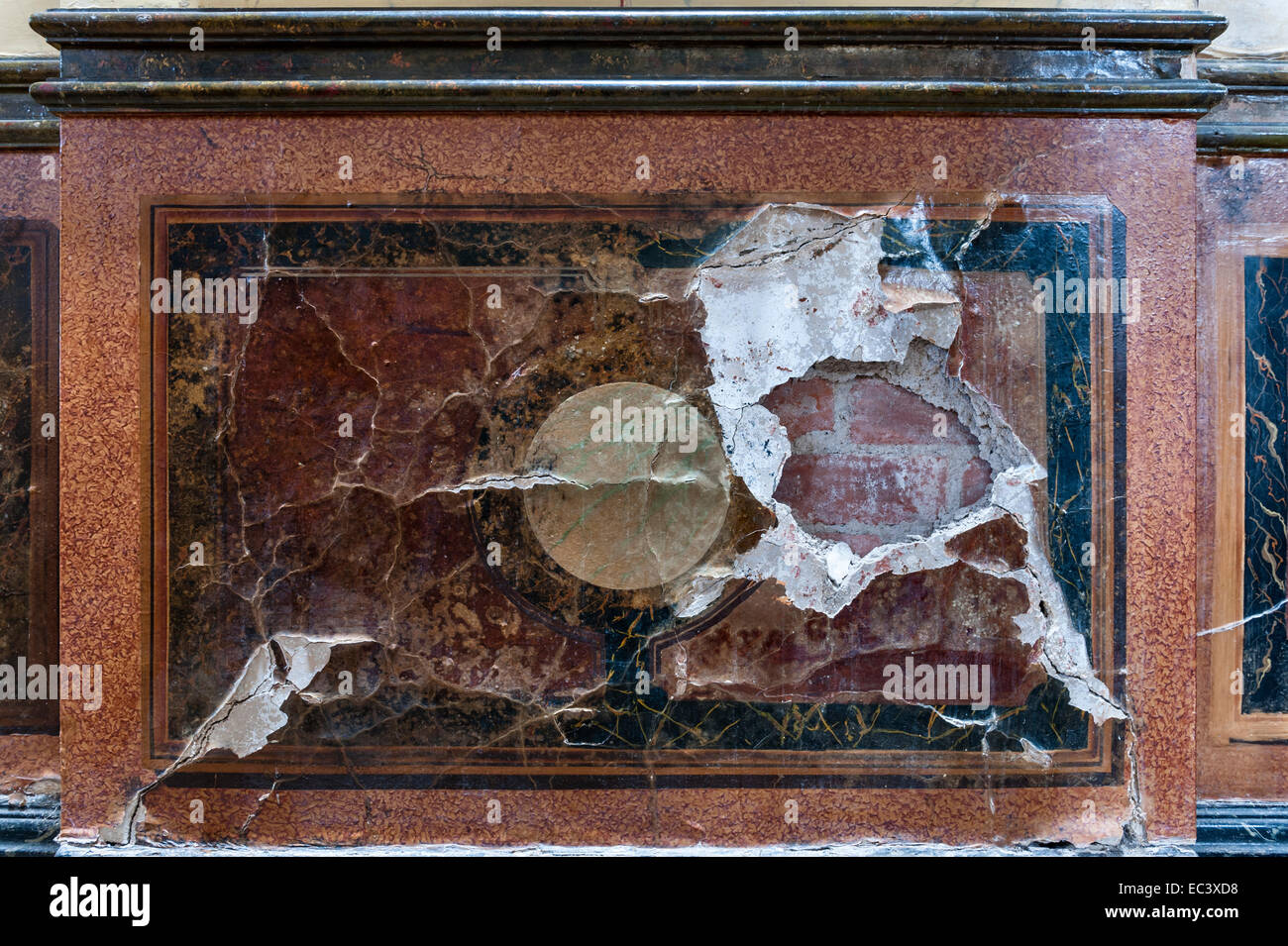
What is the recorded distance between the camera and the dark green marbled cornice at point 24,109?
188cm

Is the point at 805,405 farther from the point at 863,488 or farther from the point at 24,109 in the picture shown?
the point at 24,109

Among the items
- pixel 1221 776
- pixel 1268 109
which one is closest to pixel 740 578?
pixel 1221 776

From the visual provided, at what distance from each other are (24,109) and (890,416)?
7.91 feet

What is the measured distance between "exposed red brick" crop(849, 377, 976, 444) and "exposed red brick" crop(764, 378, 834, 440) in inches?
2.4

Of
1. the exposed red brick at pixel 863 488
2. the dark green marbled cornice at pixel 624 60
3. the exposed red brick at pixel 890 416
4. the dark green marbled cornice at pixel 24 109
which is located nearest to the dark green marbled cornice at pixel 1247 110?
the dark green marbled cornice at pixel 624 60

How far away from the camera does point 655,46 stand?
1763 mm

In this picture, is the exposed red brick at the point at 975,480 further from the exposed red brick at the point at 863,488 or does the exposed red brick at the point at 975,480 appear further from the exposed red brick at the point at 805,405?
the exposed red brick at the point at 805,405

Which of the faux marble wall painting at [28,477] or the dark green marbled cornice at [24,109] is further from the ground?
the dark green marbled cornice at [24,109]

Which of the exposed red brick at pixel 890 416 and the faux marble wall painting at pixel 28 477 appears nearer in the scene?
the exposed red brick at pixel 890 416

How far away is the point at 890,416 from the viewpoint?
178cm

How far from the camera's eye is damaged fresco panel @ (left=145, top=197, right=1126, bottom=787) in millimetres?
1764

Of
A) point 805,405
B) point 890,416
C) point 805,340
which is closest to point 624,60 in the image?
point 805,340

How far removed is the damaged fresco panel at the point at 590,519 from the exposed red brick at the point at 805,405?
0.03ft

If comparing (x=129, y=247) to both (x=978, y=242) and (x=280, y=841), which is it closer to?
(x=280, y=841)
